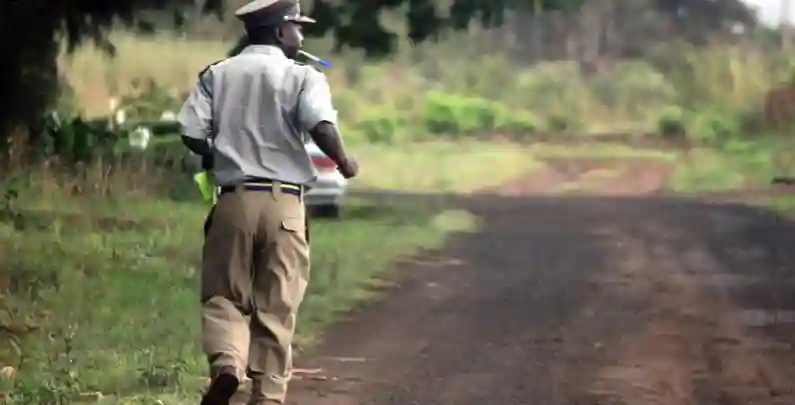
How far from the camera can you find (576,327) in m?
11.1

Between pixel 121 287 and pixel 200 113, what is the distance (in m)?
5.73

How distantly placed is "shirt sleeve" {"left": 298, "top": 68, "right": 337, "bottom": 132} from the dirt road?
2.05m

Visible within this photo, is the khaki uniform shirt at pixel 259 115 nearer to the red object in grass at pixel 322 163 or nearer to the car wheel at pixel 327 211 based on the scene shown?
the red object in grass at pixel 322 163

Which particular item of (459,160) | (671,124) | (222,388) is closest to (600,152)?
(459,160)

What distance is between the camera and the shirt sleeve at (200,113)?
266 inches

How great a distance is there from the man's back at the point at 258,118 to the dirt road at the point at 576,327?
1.89 metres

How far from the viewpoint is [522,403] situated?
26.5 ft

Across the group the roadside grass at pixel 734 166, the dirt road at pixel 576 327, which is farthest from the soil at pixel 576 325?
the roadside grass at pixel 734 166

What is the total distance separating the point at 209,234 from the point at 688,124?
125ft

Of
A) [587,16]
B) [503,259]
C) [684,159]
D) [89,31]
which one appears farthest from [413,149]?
[503,259]

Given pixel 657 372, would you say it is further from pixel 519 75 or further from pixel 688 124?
pixel 519 75

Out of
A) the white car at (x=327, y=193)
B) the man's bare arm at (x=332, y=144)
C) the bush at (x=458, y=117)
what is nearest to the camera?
the man's bare arm at (x=332, y=144)

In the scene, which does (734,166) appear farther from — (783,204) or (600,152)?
(783,204)

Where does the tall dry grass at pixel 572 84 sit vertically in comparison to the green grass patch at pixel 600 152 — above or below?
above
